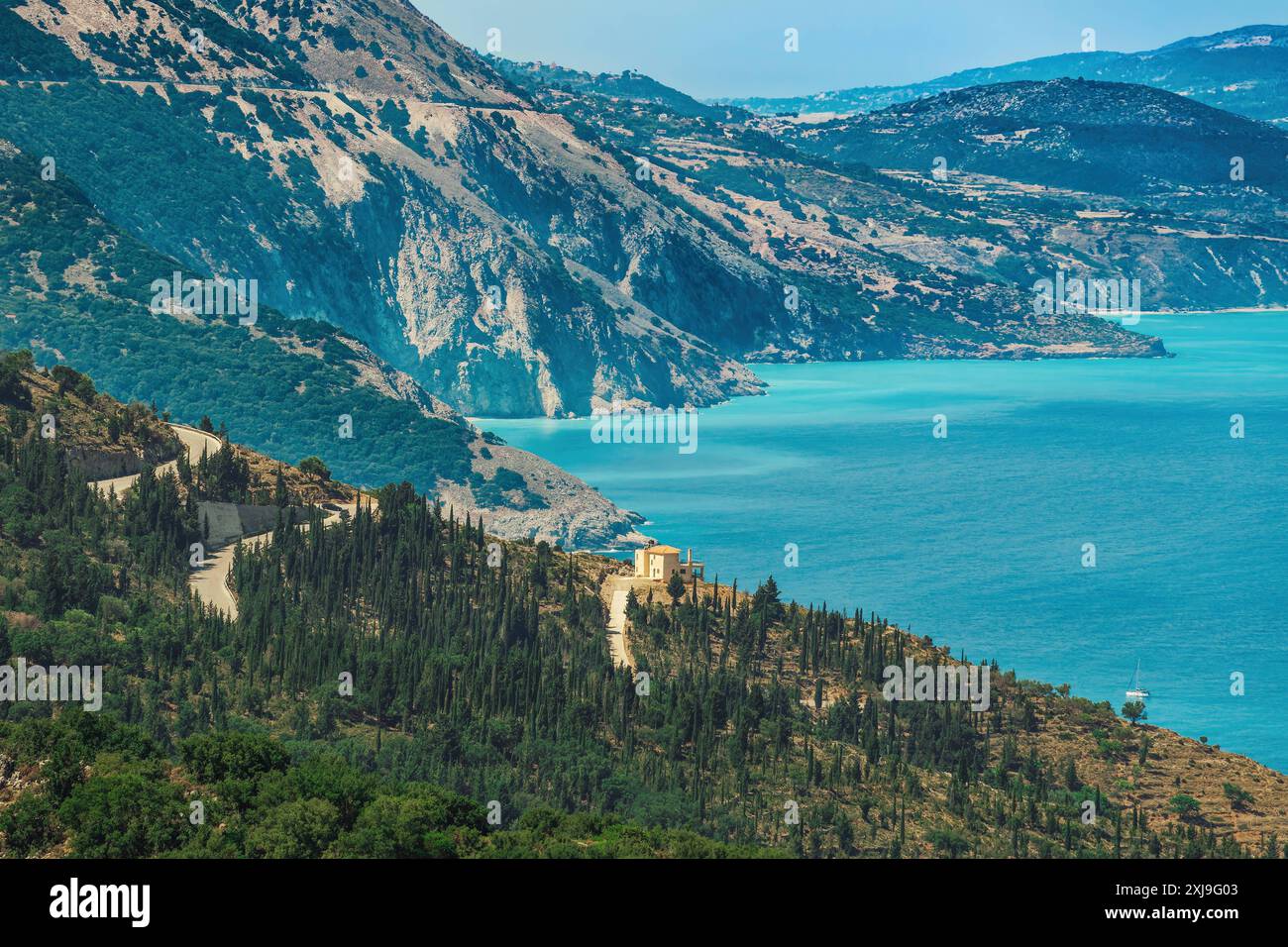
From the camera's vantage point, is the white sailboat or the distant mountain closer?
the white sailboat

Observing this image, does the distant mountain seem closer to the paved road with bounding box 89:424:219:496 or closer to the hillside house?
the paved road with bounding box 89:424:219:496

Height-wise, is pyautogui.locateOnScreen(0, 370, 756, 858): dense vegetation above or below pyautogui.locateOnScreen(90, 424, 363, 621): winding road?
below

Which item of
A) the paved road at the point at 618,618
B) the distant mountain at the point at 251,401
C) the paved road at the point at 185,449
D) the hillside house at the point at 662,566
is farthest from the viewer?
the distant mountain at the point at 251,401

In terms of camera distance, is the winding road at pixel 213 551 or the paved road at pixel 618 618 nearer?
the paved road at pixel 618 618

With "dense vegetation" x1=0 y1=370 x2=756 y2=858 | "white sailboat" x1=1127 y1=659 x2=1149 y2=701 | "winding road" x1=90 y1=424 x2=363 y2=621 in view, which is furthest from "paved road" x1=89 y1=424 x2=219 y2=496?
"white sailboat" x1=1127 y1=659 x2=1149 y2=701

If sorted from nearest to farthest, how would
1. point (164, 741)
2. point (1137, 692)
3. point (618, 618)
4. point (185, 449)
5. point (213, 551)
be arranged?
point (164, 741) < point (618, 618) < point (213, 551) < point (185, 449) < point (1137, 692)

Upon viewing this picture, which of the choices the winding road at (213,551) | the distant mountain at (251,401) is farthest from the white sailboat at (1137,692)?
the distant mountain at (251,401)

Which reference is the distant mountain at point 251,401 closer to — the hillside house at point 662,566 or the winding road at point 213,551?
the winding road at point 213,551

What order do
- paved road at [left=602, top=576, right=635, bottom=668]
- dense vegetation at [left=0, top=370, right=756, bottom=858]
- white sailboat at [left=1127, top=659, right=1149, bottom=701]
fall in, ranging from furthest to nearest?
white sailboat at [left=1127, top=659, right=1149, bottom=701]
paved road at [left=602, top=576, right=635, bottom=668]
dense vegetation at [left=0, top=370, right=756, bottom=858]

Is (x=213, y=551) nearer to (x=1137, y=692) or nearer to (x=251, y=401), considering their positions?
(x=1137, y=692)

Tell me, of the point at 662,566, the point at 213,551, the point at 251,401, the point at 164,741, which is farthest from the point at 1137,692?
the point at 251,401
